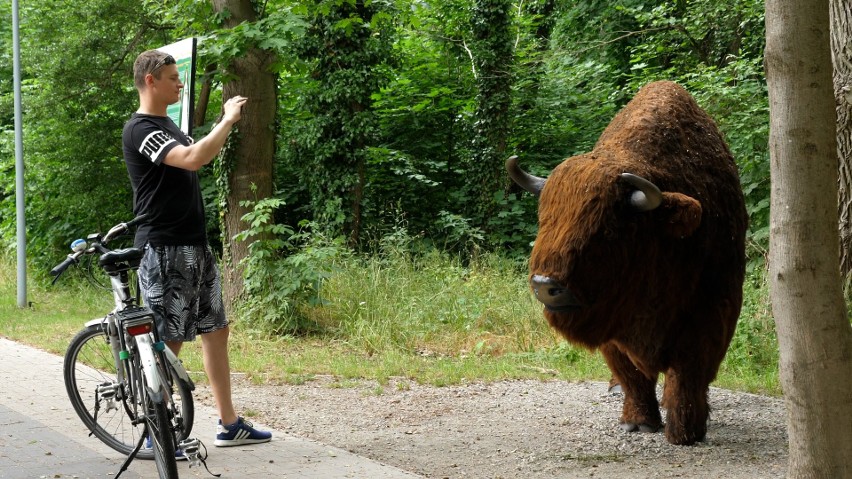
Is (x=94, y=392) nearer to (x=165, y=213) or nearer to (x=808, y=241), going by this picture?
Result: (x=165, y=213)

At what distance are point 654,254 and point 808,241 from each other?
1.51m

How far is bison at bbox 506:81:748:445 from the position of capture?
16.8 feet

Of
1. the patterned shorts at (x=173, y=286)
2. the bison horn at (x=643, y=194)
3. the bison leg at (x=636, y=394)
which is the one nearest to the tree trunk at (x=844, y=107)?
the bison leg at (x=636, y=394)

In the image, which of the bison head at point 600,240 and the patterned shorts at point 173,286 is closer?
the bison head at point 600,240

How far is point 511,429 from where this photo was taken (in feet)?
21.0

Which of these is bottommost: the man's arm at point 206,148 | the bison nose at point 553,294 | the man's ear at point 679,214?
the bison nose at point 553,294

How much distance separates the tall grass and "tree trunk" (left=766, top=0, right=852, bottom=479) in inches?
148

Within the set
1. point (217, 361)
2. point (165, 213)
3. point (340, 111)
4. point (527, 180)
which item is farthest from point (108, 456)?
point (340, 111)

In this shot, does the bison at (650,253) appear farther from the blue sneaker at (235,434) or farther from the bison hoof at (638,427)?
the blue sneaker at (235,434)

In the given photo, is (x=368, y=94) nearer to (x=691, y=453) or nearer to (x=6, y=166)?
(x=6, y=166)

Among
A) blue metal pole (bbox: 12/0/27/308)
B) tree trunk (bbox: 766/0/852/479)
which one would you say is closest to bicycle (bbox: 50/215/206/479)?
tree trunk (bbox: 766/0/852/479)

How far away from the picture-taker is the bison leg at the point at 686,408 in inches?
224

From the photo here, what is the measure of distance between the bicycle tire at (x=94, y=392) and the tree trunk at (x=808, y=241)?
3477mm

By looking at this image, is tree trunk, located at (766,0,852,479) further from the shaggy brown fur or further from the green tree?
the green tree
